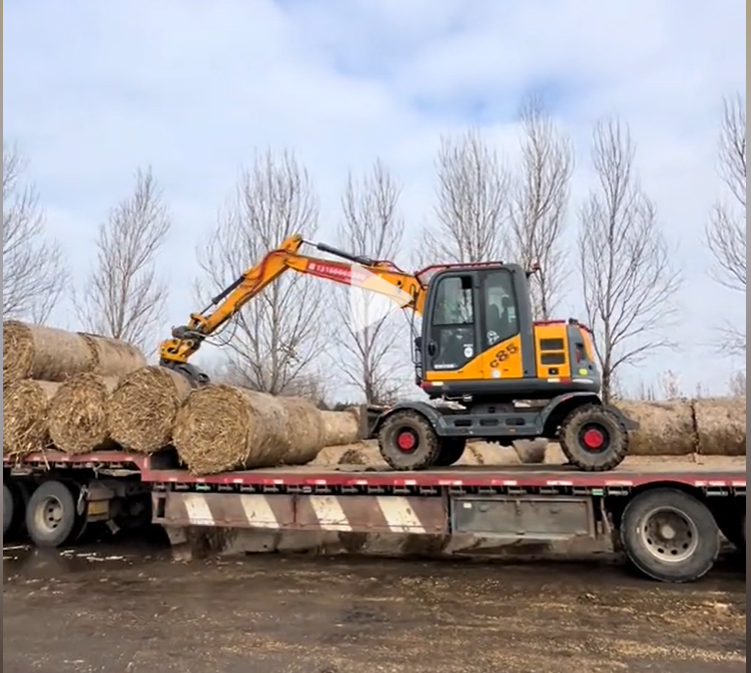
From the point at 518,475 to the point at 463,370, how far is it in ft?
5.31

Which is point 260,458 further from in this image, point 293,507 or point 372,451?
point 372,451

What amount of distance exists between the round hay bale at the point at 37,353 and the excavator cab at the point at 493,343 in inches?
214

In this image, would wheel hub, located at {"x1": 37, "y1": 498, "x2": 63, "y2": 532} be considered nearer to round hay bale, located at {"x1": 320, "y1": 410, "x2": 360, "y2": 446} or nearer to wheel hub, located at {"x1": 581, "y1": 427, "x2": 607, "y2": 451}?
round hay bale, located at {"x1": 320, "y1": 410, "x2": 360, "y2": 446}

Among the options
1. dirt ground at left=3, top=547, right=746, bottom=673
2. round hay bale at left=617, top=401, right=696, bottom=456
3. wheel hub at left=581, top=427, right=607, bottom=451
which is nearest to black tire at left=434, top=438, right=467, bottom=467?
dirt ground at left=3, top=547, right=746, bottom=673

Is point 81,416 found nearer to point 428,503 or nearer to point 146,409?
point 146,409

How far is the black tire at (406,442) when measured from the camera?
906 cm

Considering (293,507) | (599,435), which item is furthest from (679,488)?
(293,507)

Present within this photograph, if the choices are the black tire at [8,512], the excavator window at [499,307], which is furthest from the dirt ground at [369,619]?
the excavator window at [499,307]

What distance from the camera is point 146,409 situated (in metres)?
9.28

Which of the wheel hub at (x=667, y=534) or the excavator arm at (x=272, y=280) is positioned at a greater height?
the excavator arm at (x=272, y=280)

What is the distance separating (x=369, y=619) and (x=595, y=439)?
3.67m

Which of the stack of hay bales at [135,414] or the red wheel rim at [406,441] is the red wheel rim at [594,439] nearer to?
the red wheel rim at [406,441]

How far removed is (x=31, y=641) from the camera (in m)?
5.82

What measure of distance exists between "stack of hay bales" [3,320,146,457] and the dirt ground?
5.65 feet
